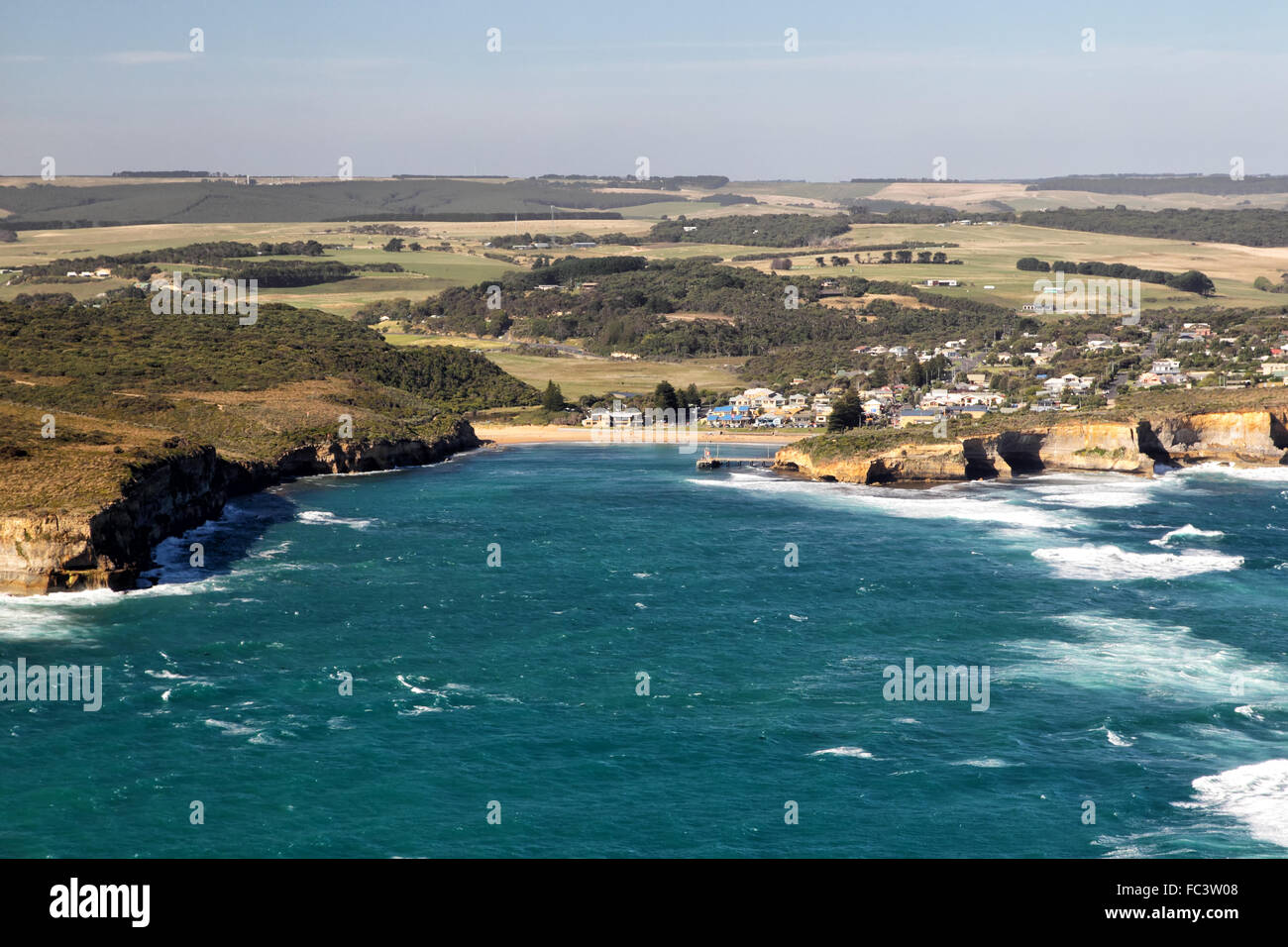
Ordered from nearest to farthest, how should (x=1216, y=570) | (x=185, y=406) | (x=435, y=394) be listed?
1. (x=1216, y=570)
2. (x=185, y=406)
3. (x=435, y=394)

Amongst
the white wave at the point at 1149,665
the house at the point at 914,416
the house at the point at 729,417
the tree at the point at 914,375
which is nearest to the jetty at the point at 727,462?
the house at the point at 914,416

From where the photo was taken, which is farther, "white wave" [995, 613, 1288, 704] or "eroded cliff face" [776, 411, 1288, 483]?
"eroded cliff face" [776, 411, 1288, 483]

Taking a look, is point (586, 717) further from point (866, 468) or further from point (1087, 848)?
point (866, 468)

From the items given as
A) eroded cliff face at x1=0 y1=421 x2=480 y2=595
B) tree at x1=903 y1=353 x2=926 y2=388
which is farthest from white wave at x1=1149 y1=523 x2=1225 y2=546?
tree at x1=903 y1=353 x2=926 y2=388

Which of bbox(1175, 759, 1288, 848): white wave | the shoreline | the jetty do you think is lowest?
bbox(1175, 759, 1288, 848): white wave

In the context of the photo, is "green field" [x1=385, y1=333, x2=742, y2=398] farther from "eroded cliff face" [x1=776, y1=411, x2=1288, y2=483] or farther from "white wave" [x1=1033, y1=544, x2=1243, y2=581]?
"white wave" [x1=1033, y1=544, x2=1243, y2=581]
